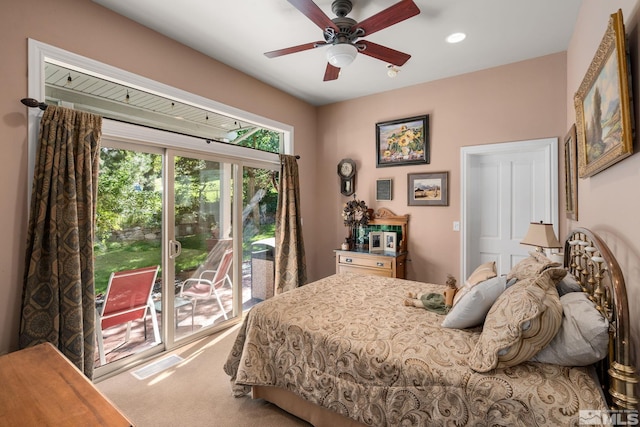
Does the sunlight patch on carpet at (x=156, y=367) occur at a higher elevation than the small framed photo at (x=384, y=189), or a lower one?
lower

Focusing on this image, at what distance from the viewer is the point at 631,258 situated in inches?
50.7

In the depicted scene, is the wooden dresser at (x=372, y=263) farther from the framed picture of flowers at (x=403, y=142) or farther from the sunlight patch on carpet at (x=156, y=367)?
the sunlight patch on carpet at (x=156, y=367)

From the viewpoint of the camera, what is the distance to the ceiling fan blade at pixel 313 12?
1.84m

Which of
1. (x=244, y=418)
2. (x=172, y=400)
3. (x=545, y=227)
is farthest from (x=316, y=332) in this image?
(x=545, y=227)

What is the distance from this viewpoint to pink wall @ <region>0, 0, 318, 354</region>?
1.97 metres

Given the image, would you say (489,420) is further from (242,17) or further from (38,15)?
(38,15)

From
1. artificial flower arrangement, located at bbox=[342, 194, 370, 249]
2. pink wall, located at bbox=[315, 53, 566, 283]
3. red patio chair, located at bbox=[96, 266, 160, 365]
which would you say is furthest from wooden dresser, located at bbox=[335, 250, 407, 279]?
red patio chair, located at bbox=[96, 266, 160, 365]

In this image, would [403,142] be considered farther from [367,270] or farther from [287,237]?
[287,237]

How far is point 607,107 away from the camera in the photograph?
1.52m

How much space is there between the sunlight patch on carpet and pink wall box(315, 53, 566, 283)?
8.03 ft

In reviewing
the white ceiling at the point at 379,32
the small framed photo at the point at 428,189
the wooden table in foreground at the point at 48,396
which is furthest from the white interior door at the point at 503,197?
the wooden table in foreground at the point at 48,396

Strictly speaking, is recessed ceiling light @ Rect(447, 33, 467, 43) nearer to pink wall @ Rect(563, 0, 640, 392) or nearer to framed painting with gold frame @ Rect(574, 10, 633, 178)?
pink wall @ Rect(563, 0, 640, 392)

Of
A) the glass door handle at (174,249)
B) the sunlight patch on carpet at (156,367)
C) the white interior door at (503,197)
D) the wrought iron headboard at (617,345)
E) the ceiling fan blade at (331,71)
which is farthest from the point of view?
the white interior door at (503,197)

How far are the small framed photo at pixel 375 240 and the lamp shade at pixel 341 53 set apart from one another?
2.35 m
